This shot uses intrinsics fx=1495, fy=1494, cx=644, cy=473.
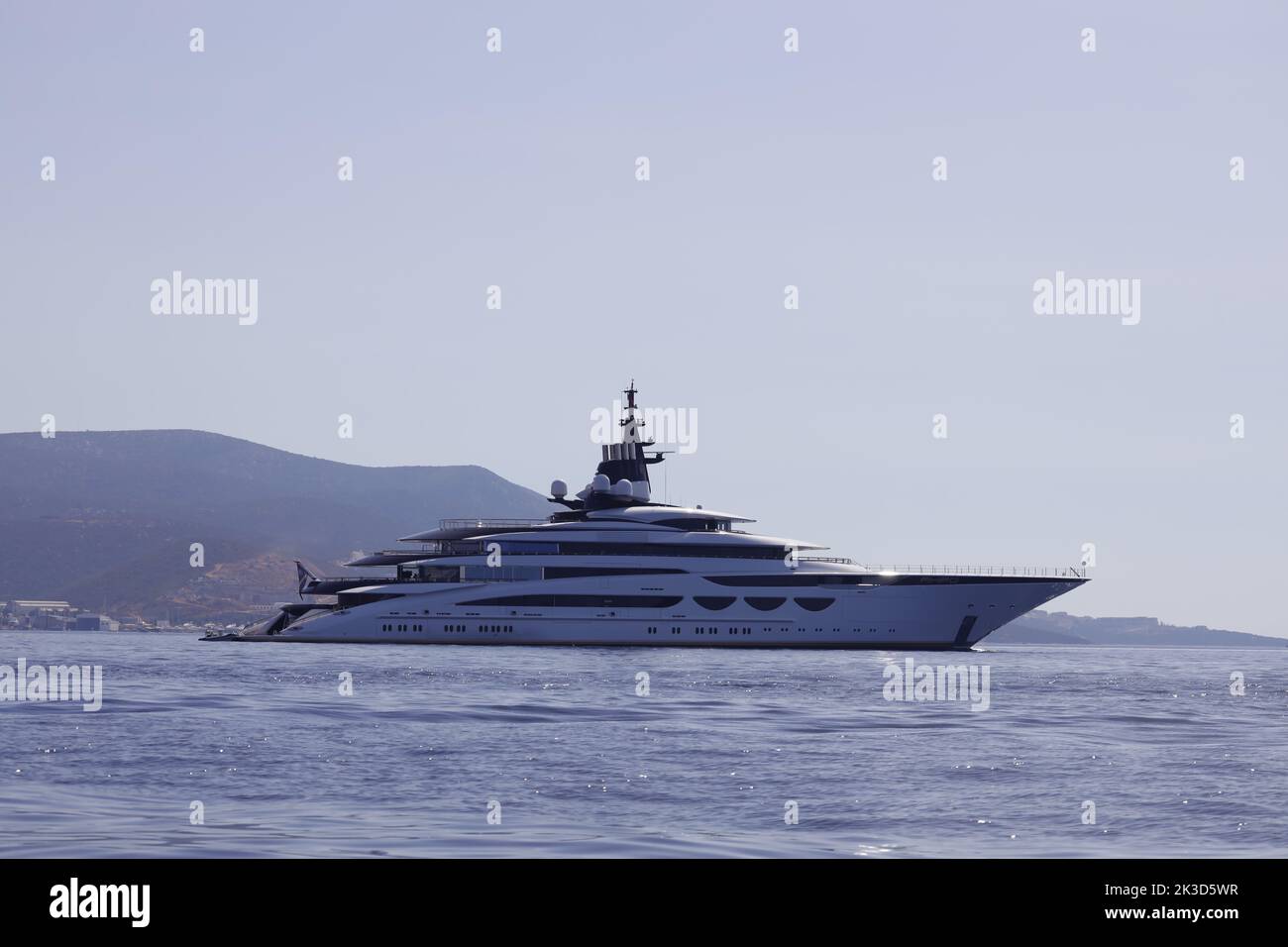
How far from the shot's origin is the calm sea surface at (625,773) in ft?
64.8

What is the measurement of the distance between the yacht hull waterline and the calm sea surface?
42.2 m

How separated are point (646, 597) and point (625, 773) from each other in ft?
225

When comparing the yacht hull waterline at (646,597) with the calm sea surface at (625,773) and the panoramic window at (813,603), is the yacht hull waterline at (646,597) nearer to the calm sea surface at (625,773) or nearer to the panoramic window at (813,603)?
the panoramic window at (813,603)

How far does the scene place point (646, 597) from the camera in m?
95.9

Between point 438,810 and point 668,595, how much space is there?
7389 cm
